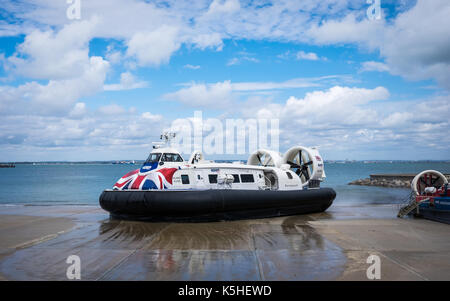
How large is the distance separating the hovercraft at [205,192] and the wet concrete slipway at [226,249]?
37 cm

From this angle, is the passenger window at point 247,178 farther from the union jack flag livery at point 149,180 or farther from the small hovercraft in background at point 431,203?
the small hovercraft in background at point 431,203

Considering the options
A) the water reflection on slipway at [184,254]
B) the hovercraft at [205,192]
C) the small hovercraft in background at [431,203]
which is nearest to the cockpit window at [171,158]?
the hovercraft at [205,192]

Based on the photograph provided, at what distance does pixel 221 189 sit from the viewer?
10352 millimetres

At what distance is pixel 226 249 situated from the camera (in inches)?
269

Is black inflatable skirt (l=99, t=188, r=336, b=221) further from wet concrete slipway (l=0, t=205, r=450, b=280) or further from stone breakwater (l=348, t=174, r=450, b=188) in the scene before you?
stone breakwater (l=348, t=174, r=450, b=188)

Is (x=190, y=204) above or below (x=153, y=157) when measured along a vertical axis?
below

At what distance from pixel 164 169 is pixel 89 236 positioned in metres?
3.07

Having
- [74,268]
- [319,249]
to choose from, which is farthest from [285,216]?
[74,268]

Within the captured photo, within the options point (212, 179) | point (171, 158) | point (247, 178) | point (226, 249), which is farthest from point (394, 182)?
point (226, 249)

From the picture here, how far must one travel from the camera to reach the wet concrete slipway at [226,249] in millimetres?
5305

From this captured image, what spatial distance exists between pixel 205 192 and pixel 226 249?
130 inches

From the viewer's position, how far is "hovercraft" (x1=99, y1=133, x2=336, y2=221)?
9867 mm

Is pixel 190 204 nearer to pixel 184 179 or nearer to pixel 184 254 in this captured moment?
pixel 184 179
